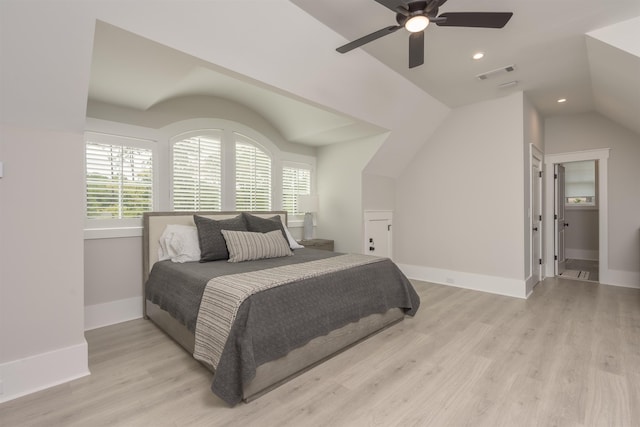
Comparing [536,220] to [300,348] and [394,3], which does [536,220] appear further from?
[300,348]

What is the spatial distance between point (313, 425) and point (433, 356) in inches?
46.4

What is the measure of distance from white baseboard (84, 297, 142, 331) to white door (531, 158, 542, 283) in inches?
201

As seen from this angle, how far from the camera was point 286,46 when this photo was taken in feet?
7.82

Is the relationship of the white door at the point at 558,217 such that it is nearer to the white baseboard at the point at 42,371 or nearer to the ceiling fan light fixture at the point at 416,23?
the ceiling fan light fixture at the point at 416,23

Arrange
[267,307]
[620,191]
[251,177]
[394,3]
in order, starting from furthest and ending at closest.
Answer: [620,191], [251,177], [267,307], [394,3]

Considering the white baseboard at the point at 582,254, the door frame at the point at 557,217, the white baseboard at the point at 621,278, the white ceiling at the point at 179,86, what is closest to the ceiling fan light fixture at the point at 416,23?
the white ceiling at the point at 179,86

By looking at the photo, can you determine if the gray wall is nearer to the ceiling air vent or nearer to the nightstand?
the ceiling air vent

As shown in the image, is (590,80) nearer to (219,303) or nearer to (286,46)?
→ (286,46)

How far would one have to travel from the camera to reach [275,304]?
6.27 ft

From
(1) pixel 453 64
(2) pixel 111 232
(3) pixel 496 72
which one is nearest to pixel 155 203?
(2) pixel 111 232

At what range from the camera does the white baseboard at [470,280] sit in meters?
3.87

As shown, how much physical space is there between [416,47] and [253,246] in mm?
2218

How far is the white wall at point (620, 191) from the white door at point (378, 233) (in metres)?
3.23

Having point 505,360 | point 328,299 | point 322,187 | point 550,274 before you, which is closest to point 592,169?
point 550,274
